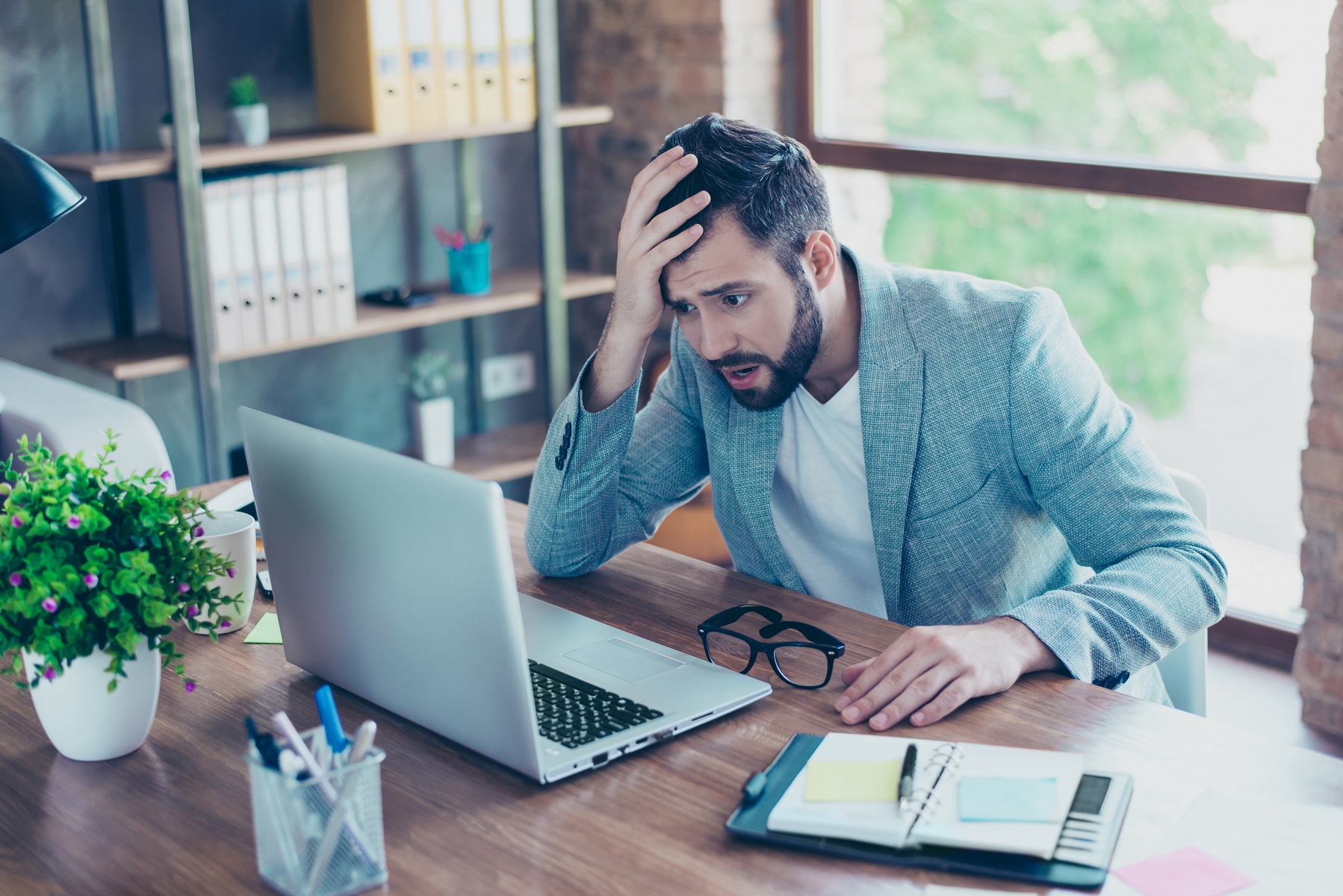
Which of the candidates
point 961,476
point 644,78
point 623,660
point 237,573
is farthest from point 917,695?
point 644,78

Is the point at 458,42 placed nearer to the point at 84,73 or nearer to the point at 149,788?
the point at 84,73

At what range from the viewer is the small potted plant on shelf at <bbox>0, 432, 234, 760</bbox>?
112 cm

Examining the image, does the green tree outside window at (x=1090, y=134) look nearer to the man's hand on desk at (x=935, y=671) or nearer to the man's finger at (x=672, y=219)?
the man's finger at (x=672, y=219)

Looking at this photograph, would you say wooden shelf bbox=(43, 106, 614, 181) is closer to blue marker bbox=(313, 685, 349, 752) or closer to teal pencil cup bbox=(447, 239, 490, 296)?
teal pencil cup bbox=(447, 239, 490, 296)

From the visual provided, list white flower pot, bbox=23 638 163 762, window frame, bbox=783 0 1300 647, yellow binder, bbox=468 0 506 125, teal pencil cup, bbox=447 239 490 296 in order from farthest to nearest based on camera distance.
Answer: teal pencil cup, bbox=447 239 490 296 → yellow binder, bbox=468 0 506 125 → window frame, bbox=783 0 1300 647 → white flower pot, bbox=23 638 163 762

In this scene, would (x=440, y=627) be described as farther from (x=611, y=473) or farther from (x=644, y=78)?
(x=644, y=78)

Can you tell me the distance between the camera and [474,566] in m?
1.07

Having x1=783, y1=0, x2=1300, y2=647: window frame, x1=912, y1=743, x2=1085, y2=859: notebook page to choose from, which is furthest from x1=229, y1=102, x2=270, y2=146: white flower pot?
x1=912, y1=743, x2=1085, y2=859: notebook page

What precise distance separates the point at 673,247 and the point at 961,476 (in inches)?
16.6

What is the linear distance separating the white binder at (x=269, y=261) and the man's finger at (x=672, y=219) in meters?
1.65

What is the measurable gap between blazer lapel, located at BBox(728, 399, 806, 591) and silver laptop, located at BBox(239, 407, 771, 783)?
1.10 feet

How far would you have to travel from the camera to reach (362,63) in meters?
3.08

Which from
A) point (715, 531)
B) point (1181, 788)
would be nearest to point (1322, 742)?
point (715, 531)

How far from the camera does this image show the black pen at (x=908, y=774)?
105cm
